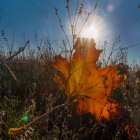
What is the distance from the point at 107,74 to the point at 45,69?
2.49m

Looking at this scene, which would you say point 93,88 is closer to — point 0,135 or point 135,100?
point 135,100

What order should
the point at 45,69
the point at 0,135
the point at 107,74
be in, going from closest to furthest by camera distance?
the point at 0,135 → the point at 107,74 → the point at 45,69

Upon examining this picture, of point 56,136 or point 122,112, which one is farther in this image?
point 122,112

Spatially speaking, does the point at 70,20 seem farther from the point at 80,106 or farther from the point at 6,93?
the point at 6,93

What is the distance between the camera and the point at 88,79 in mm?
3035

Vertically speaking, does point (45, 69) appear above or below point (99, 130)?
above

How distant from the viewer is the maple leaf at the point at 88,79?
2977 mm

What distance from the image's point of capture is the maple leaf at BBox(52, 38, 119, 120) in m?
2.98

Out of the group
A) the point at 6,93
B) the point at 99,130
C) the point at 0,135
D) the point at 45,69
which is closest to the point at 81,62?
the point at 99,130

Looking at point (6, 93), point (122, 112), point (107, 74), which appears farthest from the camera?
point (6, 93)

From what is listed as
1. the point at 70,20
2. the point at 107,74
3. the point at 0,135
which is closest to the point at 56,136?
the point at 0,135

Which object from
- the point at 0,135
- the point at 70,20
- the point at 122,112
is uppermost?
the point at 70,20

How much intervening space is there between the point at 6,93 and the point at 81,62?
4.14 ft

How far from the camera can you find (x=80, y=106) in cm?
336
